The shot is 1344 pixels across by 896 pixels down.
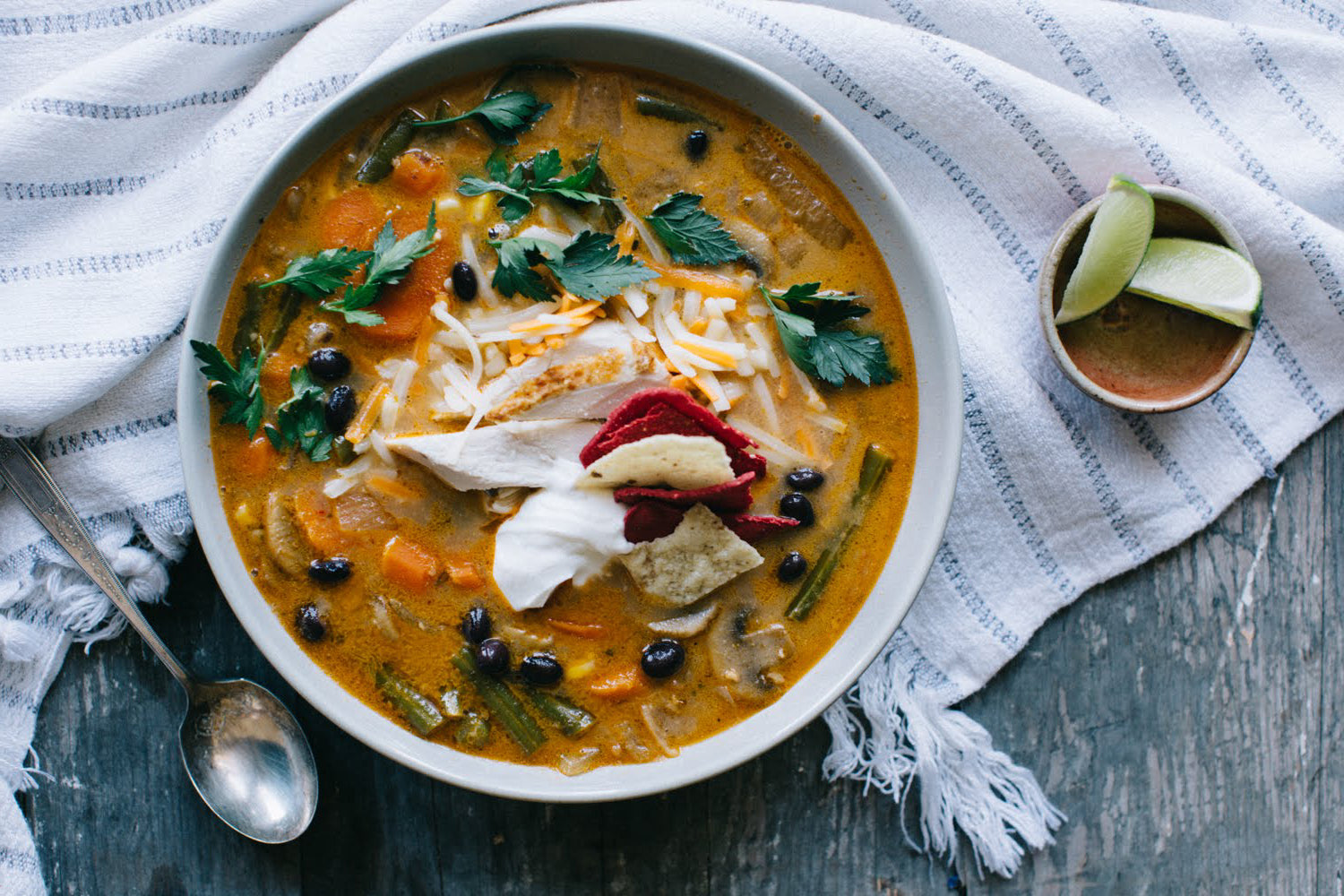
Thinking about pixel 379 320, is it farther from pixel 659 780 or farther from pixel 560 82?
pixel 659 780

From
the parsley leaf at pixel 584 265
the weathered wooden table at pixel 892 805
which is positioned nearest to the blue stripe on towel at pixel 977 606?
the weathered wooden table at pixel 892 805

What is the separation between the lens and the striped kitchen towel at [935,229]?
3348mm

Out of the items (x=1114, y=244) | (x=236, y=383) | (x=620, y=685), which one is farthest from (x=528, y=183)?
(x=1114, y=244)

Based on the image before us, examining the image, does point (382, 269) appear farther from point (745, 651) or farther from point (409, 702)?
point (745, 651)

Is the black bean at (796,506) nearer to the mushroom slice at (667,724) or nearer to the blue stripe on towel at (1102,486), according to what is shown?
the mushroom slice at (667,724)

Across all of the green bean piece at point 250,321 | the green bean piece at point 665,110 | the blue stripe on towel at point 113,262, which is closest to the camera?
the green bean piece at point 250,321

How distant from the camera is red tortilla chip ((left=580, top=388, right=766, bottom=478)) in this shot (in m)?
2.93

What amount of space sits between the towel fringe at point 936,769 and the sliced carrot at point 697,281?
4.30 feet

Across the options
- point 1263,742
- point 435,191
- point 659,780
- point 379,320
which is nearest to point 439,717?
point 659,780

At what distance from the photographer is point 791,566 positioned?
10.4 ft

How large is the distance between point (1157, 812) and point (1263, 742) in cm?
43

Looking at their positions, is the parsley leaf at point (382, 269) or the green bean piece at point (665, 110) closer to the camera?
the parsley leaf at point (382, 269)

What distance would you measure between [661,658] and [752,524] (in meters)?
0.45

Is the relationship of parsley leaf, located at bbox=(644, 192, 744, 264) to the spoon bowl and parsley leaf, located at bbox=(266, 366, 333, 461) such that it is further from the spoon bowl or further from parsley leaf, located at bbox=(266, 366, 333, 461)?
the spoon bowl
